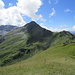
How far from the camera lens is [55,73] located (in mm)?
19438

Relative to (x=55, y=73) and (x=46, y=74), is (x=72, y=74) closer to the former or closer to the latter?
(x=55, y=73)

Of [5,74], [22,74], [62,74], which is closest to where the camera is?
[62,74]

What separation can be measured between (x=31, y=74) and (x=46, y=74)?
8.37 feet

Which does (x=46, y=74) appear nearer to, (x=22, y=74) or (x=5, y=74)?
(x=22, y=74)

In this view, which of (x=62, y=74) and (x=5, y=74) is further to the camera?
(x=5, y=74)

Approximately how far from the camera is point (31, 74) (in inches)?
775

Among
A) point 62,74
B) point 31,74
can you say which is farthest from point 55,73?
point 31,74

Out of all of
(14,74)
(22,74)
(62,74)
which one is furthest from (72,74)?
(14,74)

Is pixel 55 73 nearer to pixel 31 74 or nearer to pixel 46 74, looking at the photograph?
pixel 46 74

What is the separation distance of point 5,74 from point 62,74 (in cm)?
1042

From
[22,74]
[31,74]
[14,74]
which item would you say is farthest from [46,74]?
[14,74]

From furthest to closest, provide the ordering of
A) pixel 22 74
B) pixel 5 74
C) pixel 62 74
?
1. pixel 5 74
2. pixel 22 74
3. pixel 62 74

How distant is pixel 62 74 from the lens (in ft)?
62.2

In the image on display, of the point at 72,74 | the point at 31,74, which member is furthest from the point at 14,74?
the point at 72,74
